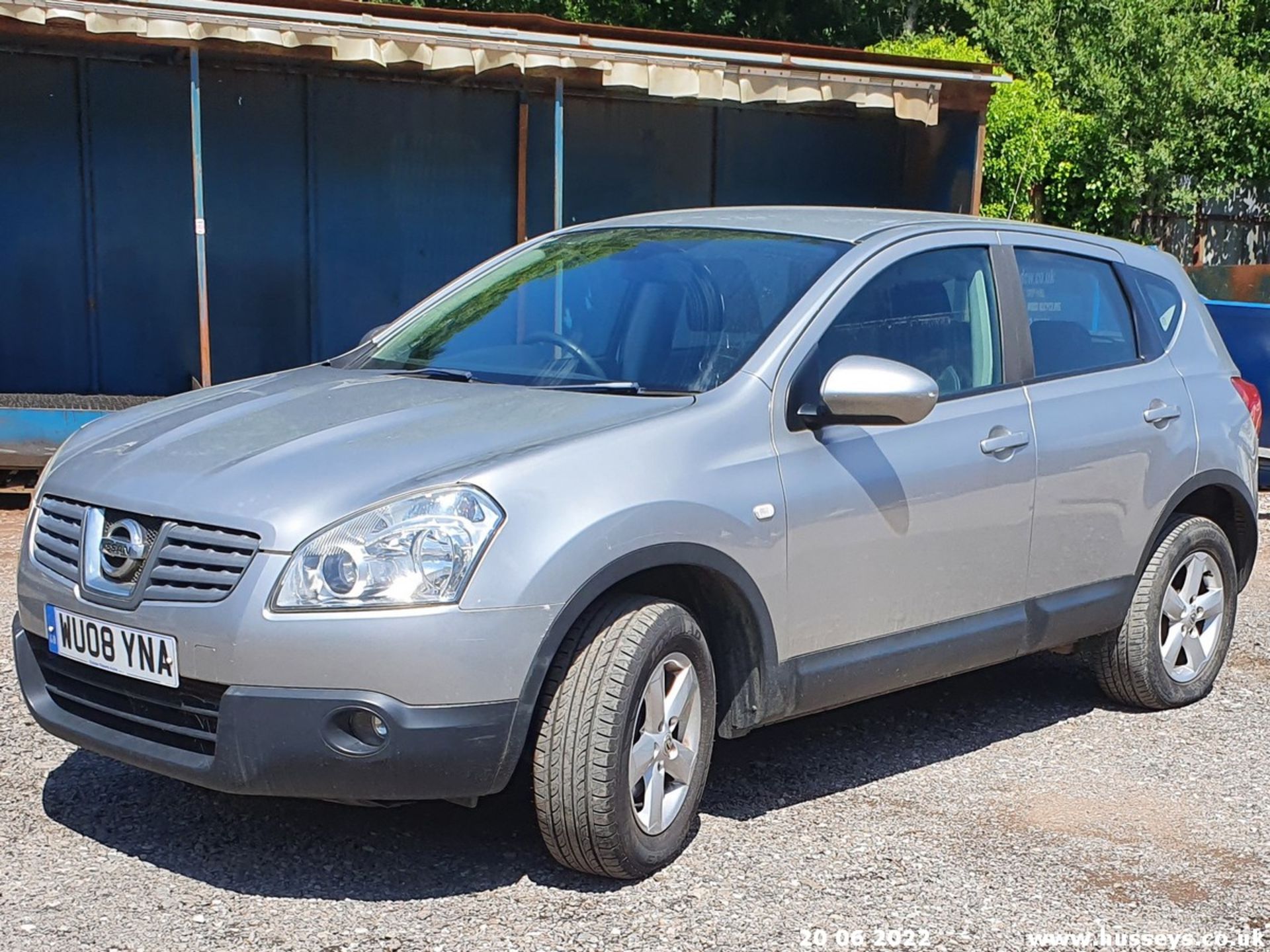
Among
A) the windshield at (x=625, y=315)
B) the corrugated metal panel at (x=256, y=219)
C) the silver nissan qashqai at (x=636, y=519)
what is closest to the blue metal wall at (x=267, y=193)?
the corrugated metal panel at (x=256, y=219)

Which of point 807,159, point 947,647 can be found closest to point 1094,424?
point 947,647

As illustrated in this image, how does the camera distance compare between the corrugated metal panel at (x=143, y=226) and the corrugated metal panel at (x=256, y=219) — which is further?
the corrugated metal panel at (x=256, y=219)

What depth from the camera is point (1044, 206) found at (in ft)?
57.1

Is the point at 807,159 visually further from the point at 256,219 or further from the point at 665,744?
the point at 665,744

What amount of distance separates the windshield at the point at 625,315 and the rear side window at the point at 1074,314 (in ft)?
2.86

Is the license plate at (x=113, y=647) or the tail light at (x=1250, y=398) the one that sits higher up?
the tail light at (x=1250, y=398)

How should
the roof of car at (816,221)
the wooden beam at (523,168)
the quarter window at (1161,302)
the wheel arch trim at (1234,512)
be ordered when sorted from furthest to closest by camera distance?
the wooden beam at (523,168) → the quarter window at (1161,302) → the wheel arch trim at (1234,512) → the roof of car at (816,221)

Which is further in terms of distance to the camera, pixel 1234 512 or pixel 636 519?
pixel 1234 512

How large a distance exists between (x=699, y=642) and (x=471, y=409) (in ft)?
2.84

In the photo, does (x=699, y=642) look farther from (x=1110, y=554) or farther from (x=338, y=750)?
(x=1110, y=554)

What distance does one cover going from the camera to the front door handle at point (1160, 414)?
5.30 metres

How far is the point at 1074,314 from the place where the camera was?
210 inches

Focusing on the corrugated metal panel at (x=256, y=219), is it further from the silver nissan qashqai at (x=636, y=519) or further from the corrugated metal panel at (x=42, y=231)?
the silver nissan qashqai at (x=636, y=519)

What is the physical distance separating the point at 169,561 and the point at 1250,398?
4149mm
